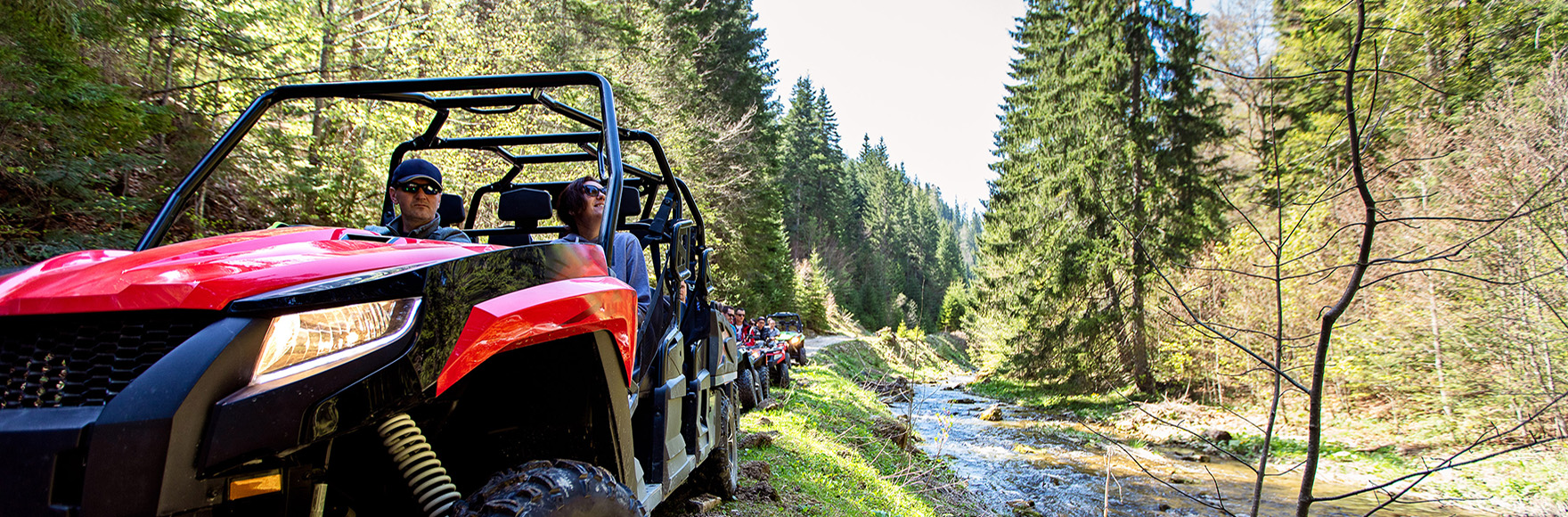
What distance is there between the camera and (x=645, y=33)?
21.7 metres

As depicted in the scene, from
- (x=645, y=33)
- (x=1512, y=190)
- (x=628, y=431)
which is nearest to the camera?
(x=628, y=431)

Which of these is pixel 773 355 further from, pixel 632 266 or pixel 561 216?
pixel 632 266

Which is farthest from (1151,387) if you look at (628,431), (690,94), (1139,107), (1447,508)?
(628,431)

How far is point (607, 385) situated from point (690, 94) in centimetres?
2170

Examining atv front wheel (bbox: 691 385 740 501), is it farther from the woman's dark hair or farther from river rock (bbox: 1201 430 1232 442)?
river rock (bbox: 1201 430 1232 442)

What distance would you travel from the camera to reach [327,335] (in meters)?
1.54

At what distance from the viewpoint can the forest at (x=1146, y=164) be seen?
3.44 m

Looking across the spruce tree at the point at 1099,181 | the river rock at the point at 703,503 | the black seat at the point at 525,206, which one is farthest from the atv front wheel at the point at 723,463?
the spruce tree at the point at 1099,181

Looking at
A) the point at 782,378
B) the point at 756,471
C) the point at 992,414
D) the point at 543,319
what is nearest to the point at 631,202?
the point at 543,319

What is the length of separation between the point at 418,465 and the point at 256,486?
0.41 meters

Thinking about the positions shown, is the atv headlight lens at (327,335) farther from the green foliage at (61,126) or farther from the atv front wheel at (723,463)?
the green foliage at (61,126)

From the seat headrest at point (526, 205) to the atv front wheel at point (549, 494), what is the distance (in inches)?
57.2

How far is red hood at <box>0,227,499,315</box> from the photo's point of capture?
1427 mm

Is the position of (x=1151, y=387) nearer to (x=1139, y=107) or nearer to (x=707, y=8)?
(x=1139, y=107)
